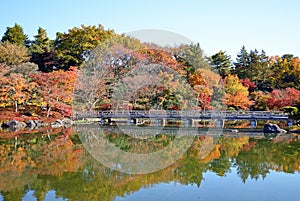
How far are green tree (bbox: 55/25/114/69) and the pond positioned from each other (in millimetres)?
15069

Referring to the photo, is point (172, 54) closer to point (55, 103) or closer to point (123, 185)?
point (55, 103)

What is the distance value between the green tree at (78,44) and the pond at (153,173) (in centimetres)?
1507

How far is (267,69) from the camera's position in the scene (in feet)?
111

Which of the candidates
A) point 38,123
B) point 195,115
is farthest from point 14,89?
point 195,115

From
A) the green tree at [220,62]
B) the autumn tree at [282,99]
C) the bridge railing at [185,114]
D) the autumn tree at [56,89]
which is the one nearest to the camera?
the bridge railing at [185,114]

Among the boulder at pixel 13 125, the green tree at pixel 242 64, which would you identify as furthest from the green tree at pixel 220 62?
the boulder at pixel 13 125

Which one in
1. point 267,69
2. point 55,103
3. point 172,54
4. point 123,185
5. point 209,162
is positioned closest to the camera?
point 123,185

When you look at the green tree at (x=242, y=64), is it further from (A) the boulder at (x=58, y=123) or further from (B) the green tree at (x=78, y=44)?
(A) the boulder at (x=58, y=123)

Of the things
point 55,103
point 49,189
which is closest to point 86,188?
point 49,189

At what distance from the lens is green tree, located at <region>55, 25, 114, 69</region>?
98.1ft

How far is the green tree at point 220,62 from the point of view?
32750 millimetres

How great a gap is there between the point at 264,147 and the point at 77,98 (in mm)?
16774

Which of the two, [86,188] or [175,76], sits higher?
[175,76]

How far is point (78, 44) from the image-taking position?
30.2 meters
